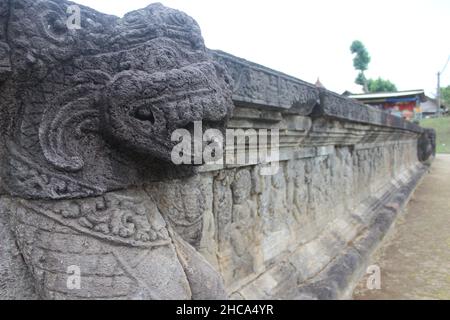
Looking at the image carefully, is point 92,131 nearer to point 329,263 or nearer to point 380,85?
point 329,263

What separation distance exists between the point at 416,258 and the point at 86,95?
4.24 m

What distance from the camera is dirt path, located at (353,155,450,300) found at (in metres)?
3.45

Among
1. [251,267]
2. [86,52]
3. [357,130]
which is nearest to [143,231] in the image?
[86,52]

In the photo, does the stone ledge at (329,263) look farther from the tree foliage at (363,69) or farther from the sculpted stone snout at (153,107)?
the tree foliage at (363,69)

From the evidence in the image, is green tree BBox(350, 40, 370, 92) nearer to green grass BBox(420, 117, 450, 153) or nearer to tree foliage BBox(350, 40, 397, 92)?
tree foliage BBox(350, 40, 397, 92)

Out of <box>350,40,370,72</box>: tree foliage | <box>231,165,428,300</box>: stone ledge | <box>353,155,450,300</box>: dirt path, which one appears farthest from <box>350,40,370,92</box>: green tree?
<box>231,165,428,300</box>: stone ledge

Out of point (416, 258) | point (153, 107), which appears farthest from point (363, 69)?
point (153, 107)

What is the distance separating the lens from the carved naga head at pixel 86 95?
46.6 inches

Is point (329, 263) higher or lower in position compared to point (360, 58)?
lower

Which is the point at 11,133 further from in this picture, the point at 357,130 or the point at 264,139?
the point at 357,130

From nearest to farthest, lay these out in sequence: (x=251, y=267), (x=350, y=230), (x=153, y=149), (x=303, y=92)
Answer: (x=153, y=149) → (x=251, y=267) → (x=303, y=92) → (x=350, y=230)

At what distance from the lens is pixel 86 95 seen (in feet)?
4.10
